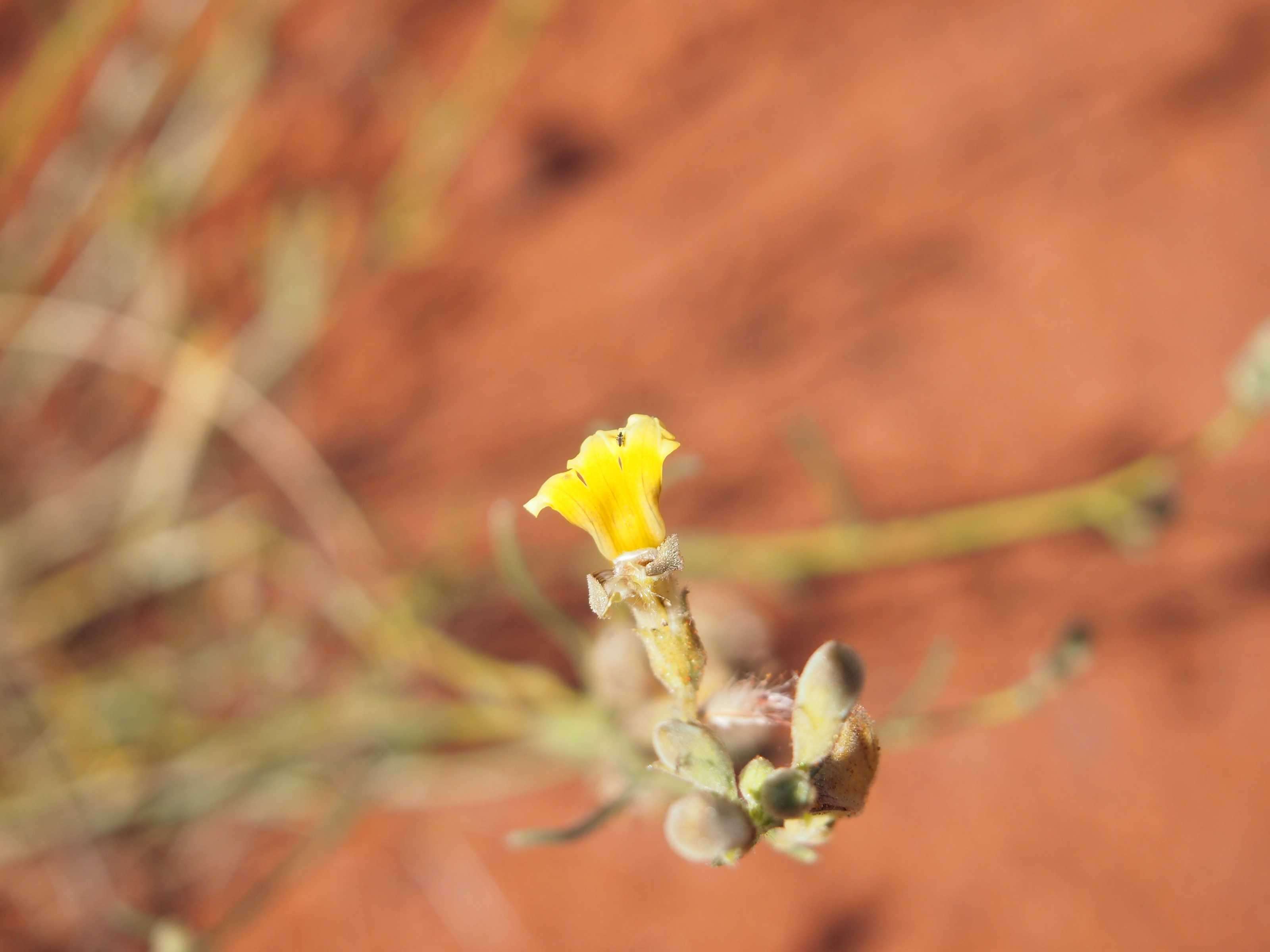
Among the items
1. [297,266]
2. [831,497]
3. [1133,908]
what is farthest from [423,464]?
[1133,908]

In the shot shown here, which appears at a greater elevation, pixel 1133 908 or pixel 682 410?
pixel 682 410

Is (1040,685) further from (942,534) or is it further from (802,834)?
(942,534)

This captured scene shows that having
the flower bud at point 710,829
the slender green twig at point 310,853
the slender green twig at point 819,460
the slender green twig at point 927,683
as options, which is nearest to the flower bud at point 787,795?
the flower bud at point 710,829

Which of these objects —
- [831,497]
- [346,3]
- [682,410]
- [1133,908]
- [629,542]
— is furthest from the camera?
[346,3]

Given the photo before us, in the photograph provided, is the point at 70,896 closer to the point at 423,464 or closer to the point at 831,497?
the point at 423,464

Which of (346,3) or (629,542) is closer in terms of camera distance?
(629,542)

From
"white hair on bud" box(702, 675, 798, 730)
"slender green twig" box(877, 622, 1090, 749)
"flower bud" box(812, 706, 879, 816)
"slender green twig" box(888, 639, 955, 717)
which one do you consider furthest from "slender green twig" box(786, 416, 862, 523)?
"flower bud" box(812, 706, 879, 816)

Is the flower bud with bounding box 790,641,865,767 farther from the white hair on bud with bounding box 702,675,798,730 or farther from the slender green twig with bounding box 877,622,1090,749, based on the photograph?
the slender green twig with bounding box 877,622,1090,749
